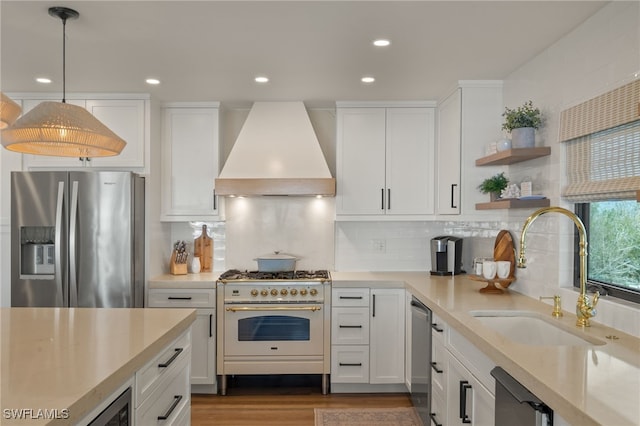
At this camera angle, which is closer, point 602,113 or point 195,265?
point 602,113

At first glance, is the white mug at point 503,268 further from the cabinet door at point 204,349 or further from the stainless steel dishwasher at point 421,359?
the cabinet door at point 204,349

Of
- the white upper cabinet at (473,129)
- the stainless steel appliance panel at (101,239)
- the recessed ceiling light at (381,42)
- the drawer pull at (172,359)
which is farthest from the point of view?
the stainless steel appliance panel at (101,239)

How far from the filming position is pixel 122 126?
12.3 feet

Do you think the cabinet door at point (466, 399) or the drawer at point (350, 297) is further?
the drawer at point (350, 297)

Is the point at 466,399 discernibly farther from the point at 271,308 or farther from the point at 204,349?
the point at 204,349

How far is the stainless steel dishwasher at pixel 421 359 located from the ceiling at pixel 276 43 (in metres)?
1.63

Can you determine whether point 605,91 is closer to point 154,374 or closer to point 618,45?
point 618,45

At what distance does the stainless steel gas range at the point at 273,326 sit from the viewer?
3668 mm

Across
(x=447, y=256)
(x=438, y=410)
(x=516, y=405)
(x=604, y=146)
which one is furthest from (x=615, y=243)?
(x=447, y=256)

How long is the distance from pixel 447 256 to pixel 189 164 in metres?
2.40

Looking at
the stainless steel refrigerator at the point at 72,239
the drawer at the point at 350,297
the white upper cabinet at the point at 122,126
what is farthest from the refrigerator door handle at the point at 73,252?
the drawer at the point at 350,297

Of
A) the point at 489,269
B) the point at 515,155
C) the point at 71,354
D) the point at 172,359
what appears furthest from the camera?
the point at 489,269

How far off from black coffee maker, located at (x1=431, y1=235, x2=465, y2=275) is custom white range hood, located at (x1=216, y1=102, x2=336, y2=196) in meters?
1.06

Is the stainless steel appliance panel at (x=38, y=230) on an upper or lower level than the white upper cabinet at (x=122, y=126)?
lower
